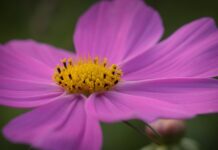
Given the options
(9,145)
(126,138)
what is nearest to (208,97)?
(126,138)

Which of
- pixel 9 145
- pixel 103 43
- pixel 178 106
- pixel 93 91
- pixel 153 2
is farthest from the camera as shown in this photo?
pixel 153 2

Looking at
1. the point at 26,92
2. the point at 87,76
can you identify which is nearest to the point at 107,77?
the point at 87,76

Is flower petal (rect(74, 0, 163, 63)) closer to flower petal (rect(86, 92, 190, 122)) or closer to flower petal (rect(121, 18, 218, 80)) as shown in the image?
flower petal (rect(121, 18, 218, 80))

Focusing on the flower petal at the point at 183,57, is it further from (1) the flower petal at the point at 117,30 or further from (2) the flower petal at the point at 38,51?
(2) the flower petal at the point at 38,51

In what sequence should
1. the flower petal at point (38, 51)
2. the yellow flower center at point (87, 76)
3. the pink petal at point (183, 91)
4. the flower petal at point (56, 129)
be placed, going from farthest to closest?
the flower petal at point (38, 51), the yellow flower center at point (87, 76), the pink petal at point (183, 91), the flower petal at point (56, 129)

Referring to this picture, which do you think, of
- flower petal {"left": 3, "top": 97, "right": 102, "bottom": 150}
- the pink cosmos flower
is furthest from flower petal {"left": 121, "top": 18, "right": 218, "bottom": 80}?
flower petal {"left": 3, "top": 97, "right": 102, "bottom": 150}

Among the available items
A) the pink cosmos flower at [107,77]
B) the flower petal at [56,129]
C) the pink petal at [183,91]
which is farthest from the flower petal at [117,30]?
the flower petal at [56,129]

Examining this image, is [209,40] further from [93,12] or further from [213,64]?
[93,12]
